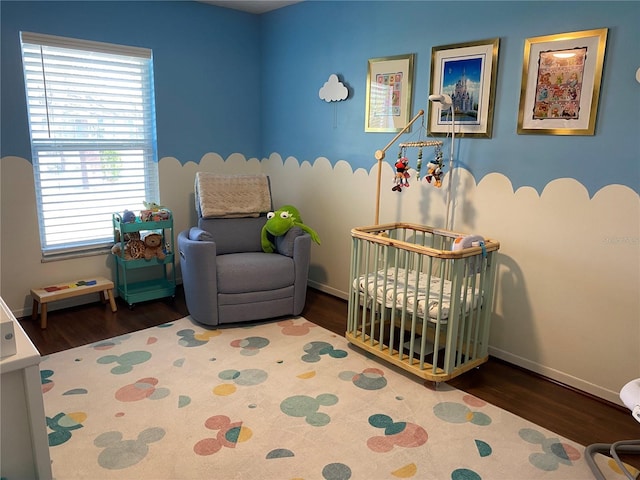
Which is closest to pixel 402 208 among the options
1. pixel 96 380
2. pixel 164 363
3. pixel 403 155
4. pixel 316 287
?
pixel 403 155

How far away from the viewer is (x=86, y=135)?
348 centimetres

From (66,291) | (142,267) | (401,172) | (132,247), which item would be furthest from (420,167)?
(66,291)

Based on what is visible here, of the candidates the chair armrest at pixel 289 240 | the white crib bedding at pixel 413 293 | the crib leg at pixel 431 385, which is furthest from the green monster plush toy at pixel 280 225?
the crib leg at pixel 431 385

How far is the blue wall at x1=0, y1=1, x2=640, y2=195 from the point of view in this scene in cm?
232

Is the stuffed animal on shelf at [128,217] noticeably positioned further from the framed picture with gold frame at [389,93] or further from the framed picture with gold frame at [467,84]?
the framed picture with gold frame at [467,84]

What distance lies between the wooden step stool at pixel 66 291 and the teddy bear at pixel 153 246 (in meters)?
0.34

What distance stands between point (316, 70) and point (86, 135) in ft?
6.00

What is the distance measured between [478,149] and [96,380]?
253 cm

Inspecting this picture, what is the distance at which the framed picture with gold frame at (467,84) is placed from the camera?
2717mm

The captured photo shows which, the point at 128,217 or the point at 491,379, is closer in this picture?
the point at 491,379

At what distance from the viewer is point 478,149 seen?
2.83 m

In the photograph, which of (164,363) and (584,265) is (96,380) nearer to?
(164,363)

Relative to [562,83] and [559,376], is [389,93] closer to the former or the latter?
[562,83]

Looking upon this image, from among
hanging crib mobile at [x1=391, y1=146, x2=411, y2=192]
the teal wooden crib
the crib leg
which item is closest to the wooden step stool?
the teal wooden crib
